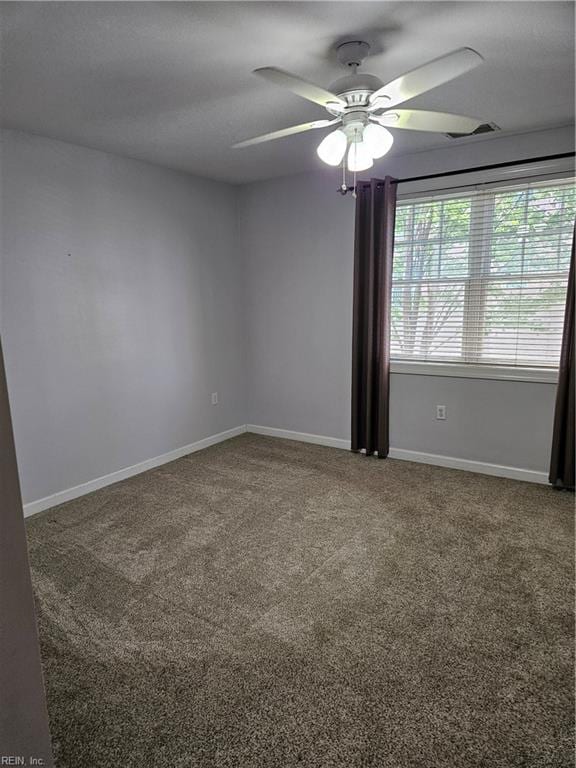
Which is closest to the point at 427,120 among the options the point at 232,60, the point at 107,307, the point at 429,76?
the point at 429,76

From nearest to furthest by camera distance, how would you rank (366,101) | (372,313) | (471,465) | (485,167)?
(366,101) → (485,167) → (471,465) → (372,313)

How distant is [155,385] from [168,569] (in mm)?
1804

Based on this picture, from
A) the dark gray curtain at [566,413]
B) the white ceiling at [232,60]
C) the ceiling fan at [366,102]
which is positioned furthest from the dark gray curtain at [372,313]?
the ceiling fan at [366,102]

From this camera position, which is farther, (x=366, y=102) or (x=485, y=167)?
(x=485, y=167)

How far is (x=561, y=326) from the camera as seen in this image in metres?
3.27

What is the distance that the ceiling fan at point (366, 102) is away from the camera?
1.64 metres

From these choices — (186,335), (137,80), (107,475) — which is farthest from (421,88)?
(107,475)

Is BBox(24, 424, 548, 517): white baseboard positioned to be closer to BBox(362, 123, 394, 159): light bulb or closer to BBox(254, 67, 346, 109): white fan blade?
BBox(362, 123, 394, 159): light bulb

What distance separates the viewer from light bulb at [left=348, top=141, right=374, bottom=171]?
211 centimetres

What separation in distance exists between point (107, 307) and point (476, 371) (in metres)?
2.83

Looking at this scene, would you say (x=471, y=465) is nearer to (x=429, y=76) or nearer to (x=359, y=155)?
(x=359, y=155)

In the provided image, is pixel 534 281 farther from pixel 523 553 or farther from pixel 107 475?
pixel 107 475

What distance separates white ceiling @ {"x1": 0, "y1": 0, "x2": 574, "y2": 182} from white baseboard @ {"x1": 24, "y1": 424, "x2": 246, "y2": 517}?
235 cm

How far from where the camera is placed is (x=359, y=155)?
84.3 inches
